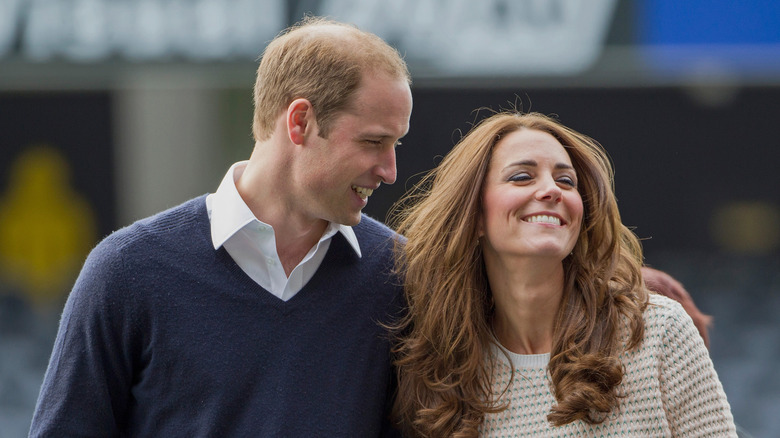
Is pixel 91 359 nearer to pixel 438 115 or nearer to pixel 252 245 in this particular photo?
pixel 252 245

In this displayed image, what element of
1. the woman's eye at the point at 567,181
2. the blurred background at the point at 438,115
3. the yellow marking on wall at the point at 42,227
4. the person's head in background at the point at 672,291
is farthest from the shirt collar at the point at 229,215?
the yellow marking on wall at the point at 42,227

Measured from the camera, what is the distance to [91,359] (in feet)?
6.98

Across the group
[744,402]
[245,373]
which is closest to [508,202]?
→ [245,373]

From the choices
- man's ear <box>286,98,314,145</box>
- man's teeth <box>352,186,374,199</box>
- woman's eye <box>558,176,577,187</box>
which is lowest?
man's teeth <box>352,186,374,199</box>

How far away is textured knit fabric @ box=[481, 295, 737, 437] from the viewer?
2.05m

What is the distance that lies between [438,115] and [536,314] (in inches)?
155

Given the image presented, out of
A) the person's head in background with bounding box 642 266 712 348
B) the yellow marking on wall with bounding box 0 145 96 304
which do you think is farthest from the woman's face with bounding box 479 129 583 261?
the yellow marking on wall with bounding box 0 145 96 304

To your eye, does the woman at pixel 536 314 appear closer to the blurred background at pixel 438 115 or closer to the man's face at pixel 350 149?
the man's face at pixel 350 149

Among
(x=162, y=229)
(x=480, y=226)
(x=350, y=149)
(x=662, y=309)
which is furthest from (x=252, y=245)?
(x=662, y=309)

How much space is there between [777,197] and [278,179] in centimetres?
530

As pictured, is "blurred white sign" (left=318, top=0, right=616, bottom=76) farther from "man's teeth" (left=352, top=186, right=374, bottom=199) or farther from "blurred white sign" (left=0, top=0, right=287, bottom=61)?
"man's teeth" (left=352, top=186, right=374, bottom=199)

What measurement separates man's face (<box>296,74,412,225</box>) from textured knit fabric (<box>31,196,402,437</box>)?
0.70ft

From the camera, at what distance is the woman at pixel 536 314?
208 centimetres

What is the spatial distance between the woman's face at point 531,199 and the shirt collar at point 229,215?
359 mm
